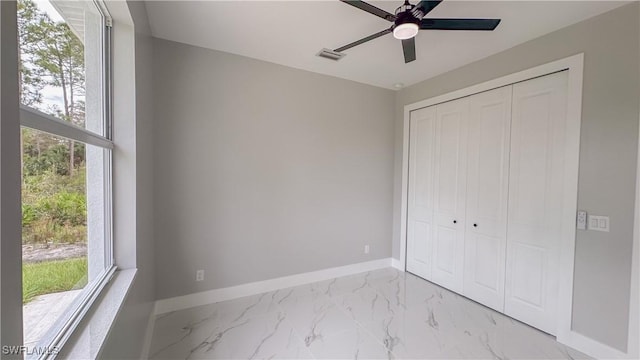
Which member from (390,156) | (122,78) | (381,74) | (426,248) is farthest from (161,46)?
(426,248)

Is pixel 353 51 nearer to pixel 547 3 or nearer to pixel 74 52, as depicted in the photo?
pixel 547 3

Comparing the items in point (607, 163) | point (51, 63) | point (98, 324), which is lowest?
point (98, 324)

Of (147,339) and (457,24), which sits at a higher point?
(457,24)

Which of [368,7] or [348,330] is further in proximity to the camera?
[348,330]

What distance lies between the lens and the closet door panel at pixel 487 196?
2.65 meters

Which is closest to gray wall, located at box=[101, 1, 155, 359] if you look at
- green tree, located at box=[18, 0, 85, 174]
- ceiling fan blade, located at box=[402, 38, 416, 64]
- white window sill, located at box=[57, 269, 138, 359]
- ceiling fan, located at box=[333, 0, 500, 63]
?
white window sill, located at box=[57, 269, 138, 359]

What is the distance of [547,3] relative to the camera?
1925 mm

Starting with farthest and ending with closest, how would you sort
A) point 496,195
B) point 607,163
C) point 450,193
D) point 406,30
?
point 450,193 < point 496,195 < point 607,163 < point 406,30

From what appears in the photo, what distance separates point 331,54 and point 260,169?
4.87 feet

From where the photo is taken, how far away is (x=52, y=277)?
0.91 metres

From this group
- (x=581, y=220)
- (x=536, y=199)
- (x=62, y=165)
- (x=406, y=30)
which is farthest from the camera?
(x=536, y=199)

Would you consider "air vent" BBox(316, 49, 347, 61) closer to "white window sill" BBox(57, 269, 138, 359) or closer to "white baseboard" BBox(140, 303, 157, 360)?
"white window sill" BBox(57, 269, 138, 359)

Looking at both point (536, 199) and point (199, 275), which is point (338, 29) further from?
point (199, 275)

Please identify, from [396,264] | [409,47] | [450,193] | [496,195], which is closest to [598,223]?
[496,195]
